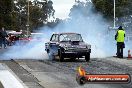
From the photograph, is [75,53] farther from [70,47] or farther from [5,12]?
[5,12]

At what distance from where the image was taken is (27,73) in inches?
664

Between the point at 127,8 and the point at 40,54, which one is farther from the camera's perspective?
the point at 127,8

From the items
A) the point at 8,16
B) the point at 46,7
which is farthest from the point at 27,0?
the point at 8,16

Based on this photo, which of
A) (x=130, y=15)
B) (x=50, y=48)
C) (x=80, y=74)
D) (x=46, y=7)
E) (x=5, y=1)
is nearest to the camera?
(x=80, y=74)

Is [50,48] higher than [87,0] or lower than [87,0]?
lower

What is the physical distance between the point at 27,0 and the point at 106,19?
58911mm

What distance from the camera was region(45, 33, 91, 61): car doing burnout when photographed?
916 inches

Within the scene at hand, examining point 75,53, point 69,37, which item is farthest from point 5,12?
point 75,53

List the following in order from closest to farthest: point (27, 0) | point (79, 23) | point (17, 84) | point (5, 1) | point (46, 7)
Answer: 1. point (17, 84)
2. point (79, 23)
3. point (5, 1)
4. point (27, 0)
5. point (46, 7)

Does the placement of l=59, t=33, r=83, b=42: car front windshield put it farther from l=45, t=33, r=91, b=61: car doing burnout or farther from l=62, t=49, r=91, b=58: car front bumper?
l=62, t=49, r=91, b=58: car front bumper

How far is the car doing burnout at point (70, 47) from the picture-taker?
23266 mm

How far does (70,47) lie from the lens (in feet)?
76.5

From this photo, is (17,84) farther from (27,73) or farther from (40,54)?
(40,54)

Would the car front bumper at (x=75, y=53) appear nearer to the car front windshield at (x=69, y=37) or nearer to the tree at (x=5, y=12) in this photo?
the car front windshield at (x=69, y=37)
